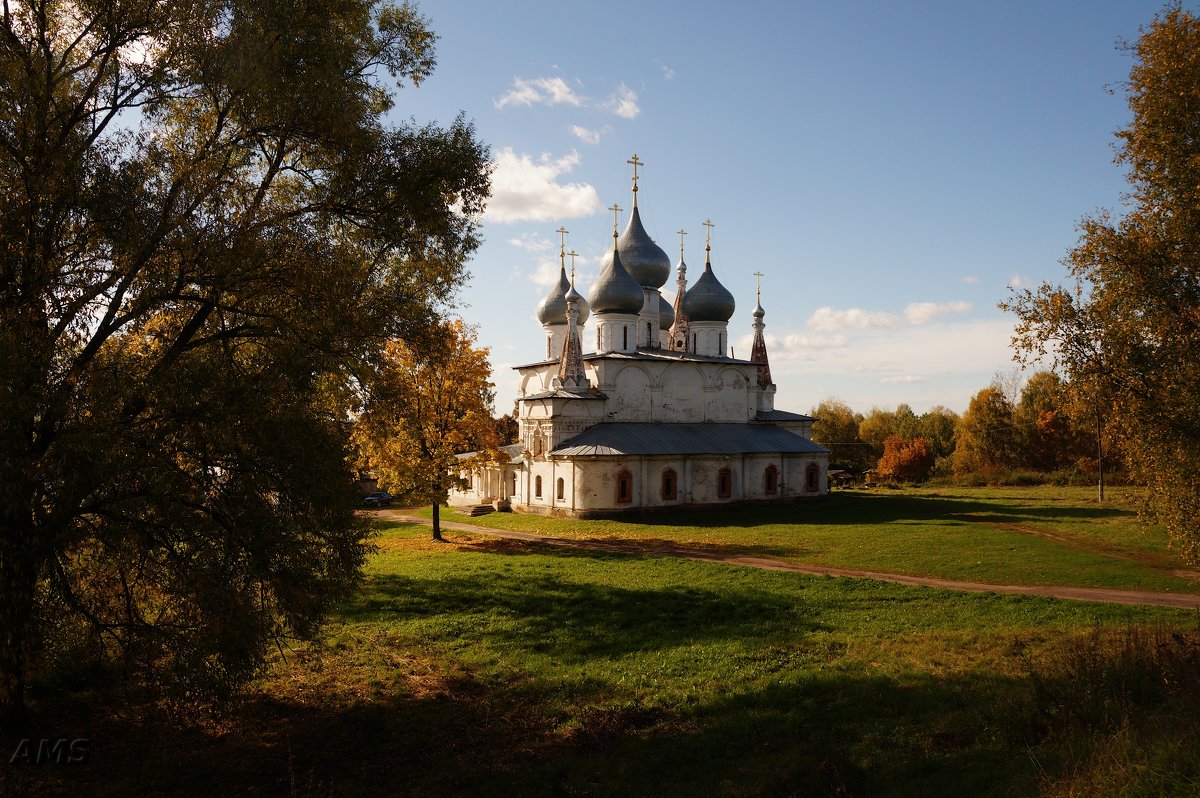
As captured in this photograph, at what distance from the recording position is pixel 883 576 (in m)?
18.5

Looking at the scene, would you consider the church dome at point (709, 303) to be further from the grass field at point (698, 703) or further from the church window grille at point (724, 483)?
the grass field at point (698, 703)

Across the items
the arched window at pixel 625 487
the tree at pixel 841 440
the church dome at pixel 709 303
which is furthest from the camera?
the tree at pixel 841 440

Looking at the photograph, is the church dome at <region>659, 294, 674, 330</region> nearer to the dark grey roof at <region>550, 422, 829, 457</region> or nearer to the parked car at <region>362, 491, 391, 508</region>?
the dark grey roof at <region>550, 422, 829, 457</region>

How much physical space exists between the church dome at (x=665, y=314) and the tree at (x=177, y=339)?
34402 mm

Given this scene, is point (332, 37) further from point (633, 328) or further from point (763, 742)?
point (633, 328)

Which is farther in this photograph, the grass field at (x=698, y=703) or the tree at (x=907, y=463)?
the tree at (x=907, y=463)

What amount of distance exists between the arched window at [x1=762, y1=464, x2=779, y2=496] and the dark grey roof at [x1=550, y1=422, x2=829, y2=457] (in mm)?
1119

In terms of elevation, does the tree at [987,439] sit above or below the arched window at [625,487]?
above

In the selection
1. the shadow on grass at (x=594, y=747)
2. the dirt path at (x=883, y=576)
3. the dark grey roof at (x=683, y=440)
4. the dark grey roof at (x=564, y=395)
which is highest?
the dark grey roof at (x=564, y=395)

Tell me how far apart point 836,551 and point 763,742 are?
14197 millimetres

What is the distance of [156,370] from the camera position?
8.50m

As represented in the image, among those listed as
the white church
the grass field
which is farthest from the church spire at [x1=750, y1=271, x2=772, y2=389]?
the grass field

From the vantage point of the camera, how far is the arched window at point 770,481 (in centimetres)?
3850

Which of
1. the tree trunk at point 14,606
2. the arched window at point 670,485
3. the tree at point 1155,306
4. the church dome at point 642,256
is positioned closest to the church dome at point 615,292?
the church dome at point 642,256
